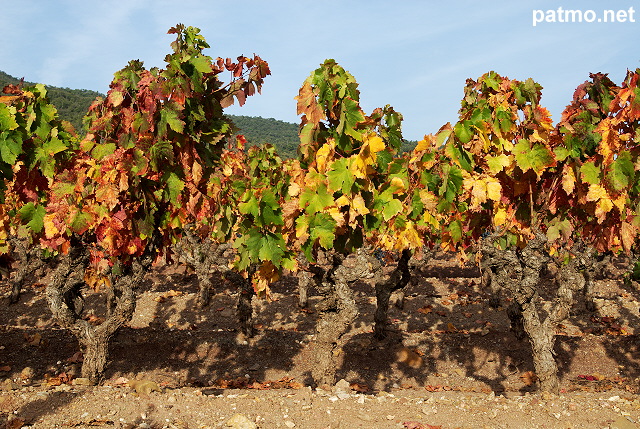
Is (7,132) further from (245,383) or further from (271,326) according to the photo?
(271,326)

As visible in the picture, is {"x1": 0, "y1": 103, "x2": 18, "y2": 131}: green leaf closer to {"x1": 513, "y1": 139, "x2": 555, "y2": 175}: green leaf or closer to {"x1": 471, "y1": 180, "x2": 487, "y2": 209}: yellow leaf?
{"x1": 471, "y1": 180, "x2": 487, "y2": 209}: yellow leaf

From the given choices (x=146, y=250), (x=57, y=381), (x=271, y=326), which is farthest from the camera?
(x=271, y=326)

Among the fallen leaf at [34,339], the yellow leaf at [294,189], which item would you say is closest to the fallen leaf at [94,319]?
the fallen leaf at [34,339]

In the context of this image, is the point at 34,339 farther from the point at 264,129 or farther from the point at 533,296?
the point at 264,129

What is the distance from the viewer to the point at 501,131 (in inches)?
244

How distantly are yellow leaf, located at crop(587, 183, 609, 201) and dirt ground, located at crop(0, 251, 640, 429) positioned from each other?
7.46ft

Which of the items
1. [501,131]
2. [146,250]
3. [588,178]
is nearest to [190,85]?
[146,250]

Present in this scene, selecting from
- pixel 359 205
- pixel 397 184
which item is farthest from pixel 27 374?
pixel 397 184

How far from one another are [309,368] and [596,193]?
5.39m

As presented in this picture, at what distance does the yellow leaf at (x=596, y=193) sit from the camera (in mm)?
5637

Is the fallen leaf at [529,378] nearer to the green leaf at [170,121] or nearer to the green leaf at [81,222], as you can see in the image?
the green leaf at [170,121]

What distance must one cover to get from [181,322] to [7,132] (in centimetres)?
812

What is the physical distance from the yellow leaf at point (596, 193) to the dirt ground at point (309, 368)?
89.5 inches

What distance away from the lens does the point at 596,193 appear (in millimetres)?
5648
